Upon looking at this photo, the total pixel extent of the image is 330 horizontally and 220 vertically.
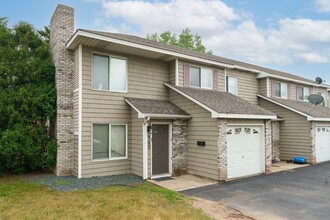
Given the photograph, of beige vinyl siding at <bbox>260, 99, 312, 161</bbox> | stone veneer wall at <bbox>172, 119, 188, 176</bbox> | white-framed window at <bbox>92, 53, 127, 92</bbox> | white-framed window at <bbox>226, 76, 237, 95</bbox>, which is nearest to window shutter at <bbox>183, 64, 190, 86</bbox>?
stone veneer wall at <bbox>172, 119, 188, 176</bbox>

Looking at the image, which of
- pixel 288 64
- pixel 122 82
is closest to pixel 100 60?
pixel 122 82

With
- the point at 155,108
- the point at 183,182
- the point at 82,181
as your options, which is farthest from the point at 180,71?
the point at 82,181

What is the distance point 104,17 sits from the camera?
18.2 m

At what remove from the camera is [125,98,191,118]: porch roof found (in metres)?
9.75

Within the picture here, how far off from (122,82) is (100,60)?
4.20 feet

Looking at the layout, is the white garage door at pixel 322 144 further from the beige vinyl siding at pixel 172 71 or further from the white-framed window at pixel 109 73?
the white-framed window at pixel 109 73

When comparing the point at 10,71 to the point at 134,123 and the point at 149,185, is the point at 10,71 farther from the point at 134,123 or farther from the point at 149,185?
the point at 149,185

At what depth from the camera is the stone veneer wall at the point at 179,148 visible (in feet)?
34.9

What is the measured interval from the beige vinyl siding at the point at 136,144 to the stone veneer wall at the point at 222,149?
3.05m

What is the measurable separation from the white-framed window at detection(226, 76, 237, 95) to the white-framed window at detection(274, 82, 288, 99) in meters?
3.65

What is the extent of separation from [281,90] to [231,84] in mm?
4726

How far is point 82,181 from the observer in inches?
357

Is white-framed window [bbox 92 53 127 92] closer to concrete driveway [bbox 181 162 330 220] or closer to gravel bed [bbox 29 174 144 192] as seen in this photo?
gravel bed [bbox 29 174 144 192]

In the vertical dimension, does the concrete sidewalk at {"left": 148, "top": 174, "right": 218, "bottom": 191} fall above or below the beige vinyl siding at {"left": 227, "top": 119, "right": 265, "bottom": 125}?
below
